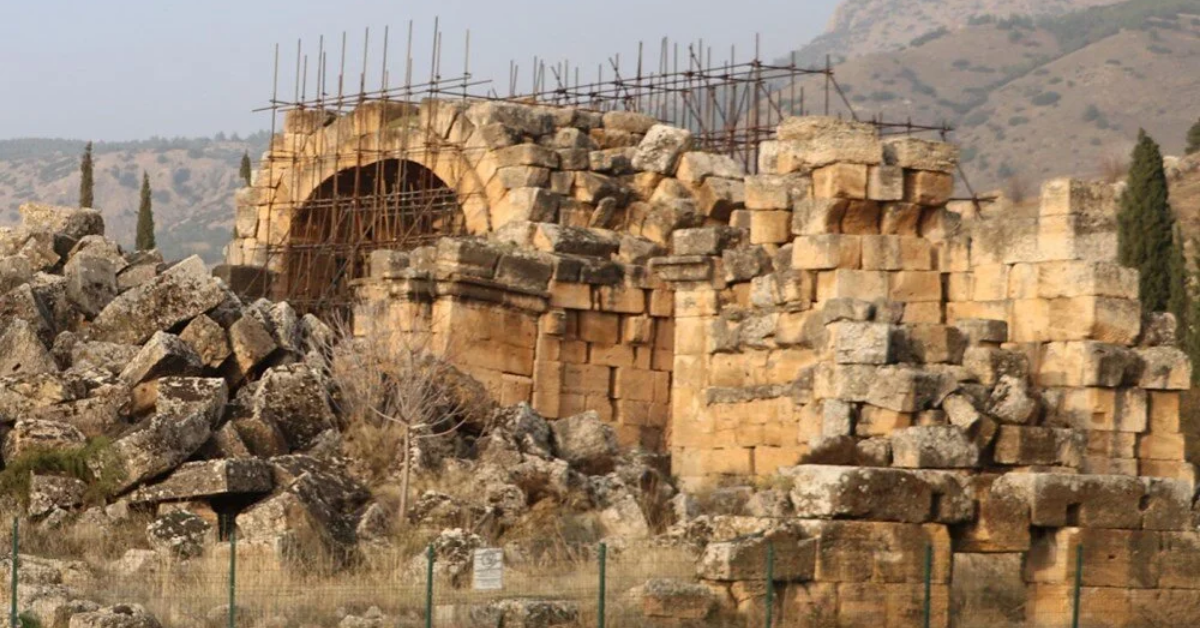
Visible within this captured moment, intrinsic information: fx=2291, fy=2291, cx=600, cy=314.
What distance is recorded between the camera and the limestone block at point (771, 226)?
2427 centimetres

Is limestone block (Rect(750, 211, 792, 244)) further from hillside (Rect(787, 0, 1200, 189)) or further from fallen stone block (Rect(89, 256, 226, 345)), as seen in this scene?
hillside (Rect(787, 0, 1200, 189))

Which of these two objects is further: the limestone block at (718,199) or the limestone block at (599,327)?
the limestone block at (718,199)

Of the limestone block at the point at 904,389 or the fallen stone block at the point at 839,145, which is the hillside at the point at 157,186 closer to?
the fallen stone block at the point at 839,145

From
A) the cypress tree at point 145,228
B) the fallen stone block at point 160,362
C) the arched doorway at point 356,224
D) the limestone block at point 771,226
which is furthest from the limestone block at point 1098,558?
the cypress tree at point 145,228

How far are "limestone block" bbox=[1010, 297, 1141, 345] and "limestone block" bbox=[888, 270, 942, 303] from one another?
1525mm

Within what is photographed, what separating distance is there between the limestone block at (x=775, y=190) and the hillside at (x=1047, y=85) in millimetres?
74801

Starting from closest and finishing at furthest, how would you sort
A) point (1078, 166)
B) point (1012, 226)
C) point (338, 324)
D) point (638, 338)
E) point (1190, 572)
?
1. point (1190, 572)
2. point (1012, 226)
3. point (338, 324)
4. point (638, 338)
5. point (1078, 166)

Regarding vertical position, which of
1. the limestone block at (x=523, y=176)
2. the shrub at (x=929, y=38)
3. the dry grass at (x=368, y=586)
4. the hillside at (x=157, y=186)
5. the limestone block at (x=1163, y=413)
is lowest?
the dry grass at (x=368, y=586)

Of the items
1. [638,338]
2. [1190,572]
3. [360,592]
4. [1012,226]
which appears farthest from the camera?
[638,338]

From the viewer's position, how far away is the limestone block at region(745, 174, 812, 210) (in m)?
23.9

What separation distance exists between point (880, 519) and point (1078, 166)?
304 feet

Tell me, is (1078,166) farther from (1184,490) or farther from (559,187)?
(1184,490)

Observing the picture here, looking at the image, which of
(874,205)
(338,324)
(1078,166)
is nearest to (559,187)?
(338,324)

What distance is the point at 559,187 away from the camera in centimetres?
2903
